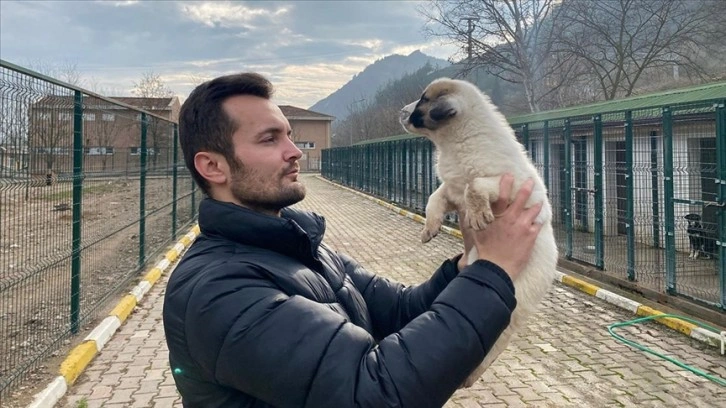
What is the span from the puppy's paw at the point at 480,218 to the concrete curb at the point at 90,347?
232 cm

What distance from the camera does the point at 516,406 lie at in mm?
4523

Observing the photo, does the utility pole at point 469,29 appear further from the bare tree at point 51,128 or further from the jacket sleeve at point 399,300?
the jacket sleeve at point 399,300

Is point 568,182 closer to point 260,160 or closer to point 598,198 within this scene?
point 598,198

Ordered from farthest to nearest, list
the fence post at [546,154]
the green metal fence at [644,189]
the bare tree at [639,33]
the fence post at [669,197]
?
the bare tree at [639,33] → the fence post at [546,154] → the fence post at [669,197] → the green metal fence at [644,189]

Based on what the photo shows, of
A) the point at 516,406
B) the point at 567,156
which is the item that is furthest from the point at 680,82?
the point at 516,406

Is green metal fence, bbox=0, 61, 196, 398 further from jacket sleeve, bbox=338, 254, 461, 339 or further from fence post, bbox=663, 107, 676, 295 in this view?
fence post, bbox=663, 107, 676, 295

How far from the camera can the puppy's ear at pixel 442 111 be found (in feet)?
8.34

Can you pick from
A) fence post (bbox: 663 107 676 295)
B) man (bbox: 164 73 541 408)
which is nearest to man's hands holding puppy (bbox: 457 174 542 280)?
man (bbox: 164 73 541 408)

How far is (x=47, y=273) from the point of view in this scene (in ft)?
17.4

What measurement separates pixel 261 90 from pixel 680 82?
111 ft

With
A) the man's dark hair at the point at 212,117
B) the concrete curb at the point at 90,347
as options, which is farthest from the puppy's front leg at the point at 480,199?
Result: the concrete curb at the point at 90,347

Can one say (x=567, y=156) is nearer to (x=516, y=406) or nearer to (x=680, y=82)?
(x=516, y=406)

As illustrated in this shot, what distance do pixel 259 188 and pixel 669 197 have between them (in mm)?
7570

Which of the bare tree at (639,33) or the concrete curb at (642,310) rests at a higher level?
the bare tree at (639,33)
